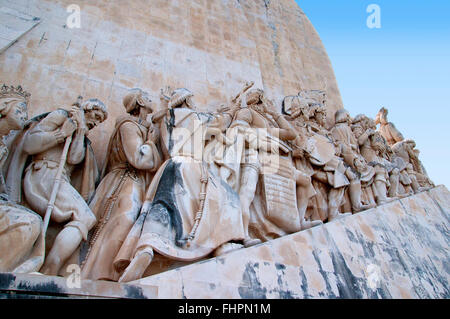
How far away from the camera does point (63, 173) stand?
13.2 feet

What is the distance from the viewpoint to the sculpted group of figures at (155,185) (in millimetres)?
3551

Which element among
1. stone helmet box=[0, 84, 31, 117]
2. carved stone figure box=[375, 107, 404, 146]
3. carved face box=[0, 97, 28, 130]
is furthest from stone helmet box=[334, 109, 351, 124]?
carved face box=[0, 97, 28, 130]

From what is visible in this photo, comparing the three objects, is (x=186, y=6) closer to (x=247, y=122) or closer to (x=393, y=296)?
(x=247, y=122)

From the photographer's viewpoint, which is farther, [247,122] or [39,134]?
[247,122]

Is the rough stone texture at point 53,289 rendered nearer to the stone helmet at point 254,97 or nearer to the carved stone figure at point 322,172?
the carved stone figure at point 322,172

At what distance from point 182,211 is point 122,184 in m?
0.84

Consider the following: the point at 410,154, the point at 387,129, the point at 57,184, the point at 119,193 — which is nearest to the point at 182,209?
the point at 119,193

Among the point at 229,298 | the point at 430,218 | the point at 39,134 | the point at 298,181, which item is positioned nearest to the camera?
the point at 229,298

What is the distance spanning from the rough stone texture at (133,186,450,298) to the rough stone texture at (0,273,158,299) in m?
0.25

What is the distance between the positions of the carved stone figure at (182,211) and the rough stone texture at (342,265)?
236 mm

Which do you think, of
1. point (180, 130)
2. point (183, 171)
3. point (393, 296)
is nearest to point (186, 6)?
point (180, 130)

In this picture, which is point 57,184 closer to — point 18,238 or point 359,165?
point 18,238

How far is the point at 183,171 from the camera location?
4.20 meters
